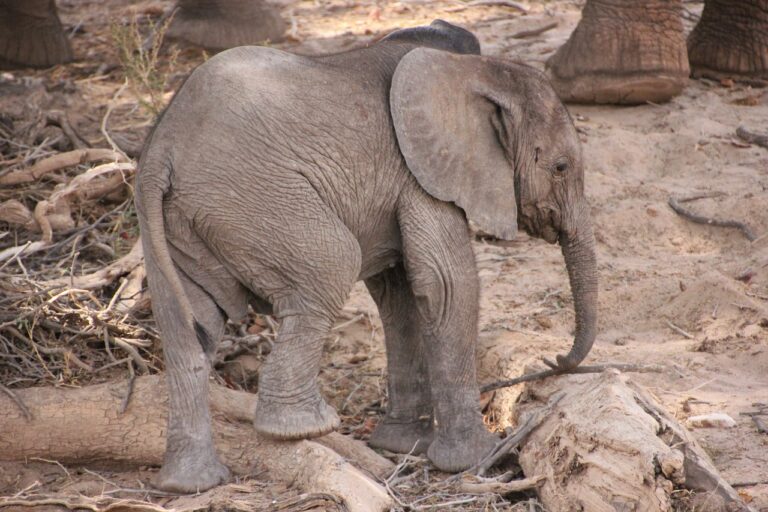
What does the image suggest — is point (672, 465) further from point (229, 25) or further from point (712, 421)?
point (229, 25)

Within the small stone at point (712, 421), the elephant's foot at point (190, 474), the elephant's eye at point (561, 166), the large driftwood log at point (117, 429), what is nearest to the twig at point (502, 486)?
the large driftwood log at point (117, 429)

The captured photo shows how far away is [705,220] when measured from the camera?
7.15 meters

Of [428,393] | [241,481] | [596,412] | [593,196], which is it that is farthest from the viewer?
[593,196]

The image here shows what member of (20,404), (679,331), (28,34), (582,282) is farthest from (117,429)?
(28,34)

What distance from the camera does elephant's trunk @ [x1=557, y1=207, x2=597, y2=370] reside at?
491cm

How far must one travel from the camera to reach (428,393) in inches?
207

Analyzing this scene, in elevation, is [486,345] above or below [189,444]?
below

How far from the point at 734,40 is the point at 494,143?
5.14 m

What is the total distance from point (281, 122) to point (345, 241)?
54cm

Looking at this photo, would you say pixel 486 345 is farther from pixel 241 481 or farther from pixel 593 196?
pixel 593 196

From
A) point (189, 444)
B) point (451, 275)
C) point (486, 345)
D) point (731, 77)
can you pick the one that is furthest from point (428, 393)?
point (731, 77)

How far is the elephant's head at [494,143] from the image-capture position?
444 cm

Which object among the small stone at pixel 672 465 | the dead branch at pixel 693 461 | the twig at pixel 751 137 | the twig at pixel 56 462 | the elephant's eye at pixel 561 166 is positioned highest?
the elephant's eye at pixel 561 166

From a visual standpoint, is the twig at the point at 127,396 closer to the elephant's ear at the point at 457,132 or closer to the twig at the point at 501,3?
Answer: the elephant's ear at the point at 457,132
